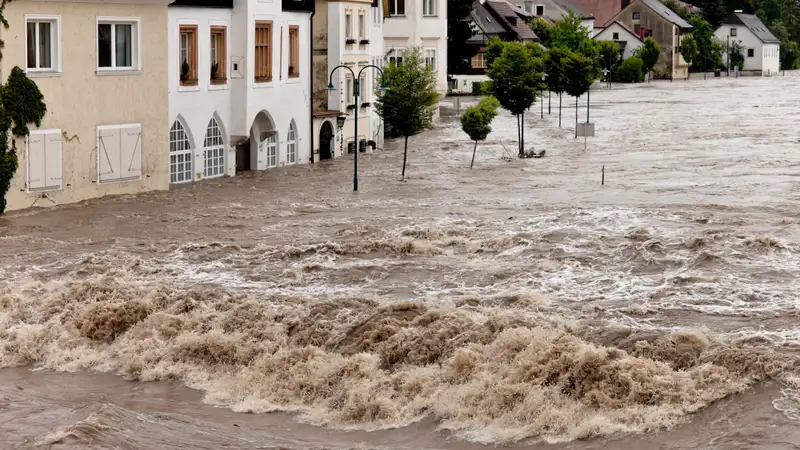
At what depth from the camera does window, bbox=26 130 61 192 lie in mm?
37344

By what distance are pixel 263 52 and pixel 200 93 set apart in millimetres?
3886

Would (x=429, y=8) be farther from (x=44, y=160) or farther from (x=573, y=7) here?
(x=573, y=7)

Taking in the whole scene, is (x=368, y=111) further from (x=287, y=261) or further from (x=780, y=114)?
(x=780, y=114)

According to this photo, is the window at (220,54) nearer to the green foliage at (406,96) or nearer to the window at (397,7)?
the green foliage at (406,96)

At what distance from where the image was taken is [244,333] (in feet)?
81.7

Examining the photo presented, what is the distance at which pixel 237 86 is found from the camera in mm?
46438

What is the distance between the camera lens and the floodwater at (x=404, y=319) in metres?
20.1

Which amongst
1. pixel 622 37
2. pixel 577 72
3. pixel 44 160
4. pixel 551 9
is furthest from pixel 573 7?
pixel 44 160

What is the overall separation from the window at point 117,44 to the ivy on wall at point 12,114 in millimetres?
3099

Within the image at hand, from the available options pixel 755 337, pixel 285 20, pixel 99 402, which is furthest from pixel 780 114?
pixel 99 402

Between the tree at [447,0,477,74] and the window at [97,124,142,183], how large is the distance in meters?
50.1

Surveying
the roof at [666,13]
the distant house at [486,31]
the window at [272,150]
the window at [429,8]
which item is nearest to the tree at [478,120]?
the window at [272,150]

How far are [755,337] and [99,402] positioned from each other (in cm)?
1035

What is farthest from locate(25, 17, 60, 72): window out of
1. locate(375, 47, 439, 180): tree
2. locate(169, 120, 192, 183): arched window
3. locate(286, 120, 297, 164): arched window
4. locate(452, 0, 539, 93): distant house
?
locate(452, 0, 539, 93): distant house
